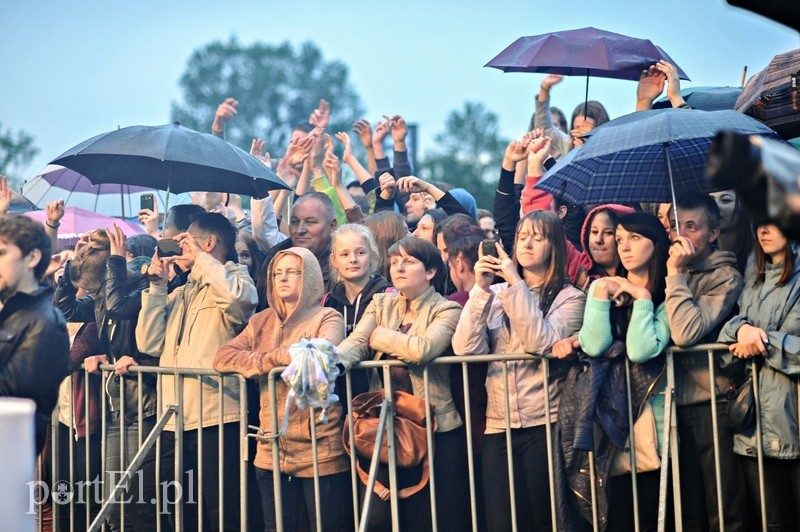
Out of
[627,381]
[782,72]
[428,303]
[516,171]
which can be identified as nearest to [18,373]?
[428,303]

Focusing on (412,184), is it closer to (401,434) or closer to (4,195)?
(401,434)

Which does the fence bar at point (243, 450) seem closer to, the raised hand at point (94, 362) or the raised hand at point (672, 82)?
the raised hand at point (94, 362)

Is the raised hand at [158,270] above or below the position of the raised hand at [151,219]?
below

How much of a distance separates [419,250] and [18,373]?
2355 mm

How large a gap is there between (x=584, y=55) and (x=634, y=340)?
8.97ft

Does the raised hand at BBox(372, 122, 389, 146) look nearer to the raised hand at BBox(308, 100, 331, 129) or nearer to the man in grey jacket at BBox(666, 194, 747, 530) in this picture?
the raised hand at BBox(308, 100, 331, 129)

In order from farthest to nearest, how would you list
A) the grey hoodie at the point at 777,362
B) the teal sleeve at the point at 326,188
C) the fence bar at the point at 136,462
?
the teal sleeve at the point at 326,188 < the fence bar at the point at 136,462 < the grey hoodie at the point at 777,362

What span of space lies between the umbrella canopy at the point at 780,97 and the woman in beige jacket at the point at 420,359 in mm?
2152

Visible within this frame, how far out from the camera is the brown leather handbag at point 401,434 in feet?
19.5

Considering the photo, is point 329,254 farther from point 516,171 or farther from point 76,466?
point 76,466

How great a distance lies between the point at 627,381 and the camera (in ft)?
18.6

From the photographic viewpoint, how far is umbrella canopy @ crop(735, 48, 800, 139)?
6133mm

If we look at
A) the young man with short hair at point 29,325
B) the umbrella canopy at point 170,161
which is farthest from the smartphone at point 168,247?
the young man with short hair at point 29,325

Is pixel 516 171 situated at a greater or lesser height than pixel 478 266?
greater
